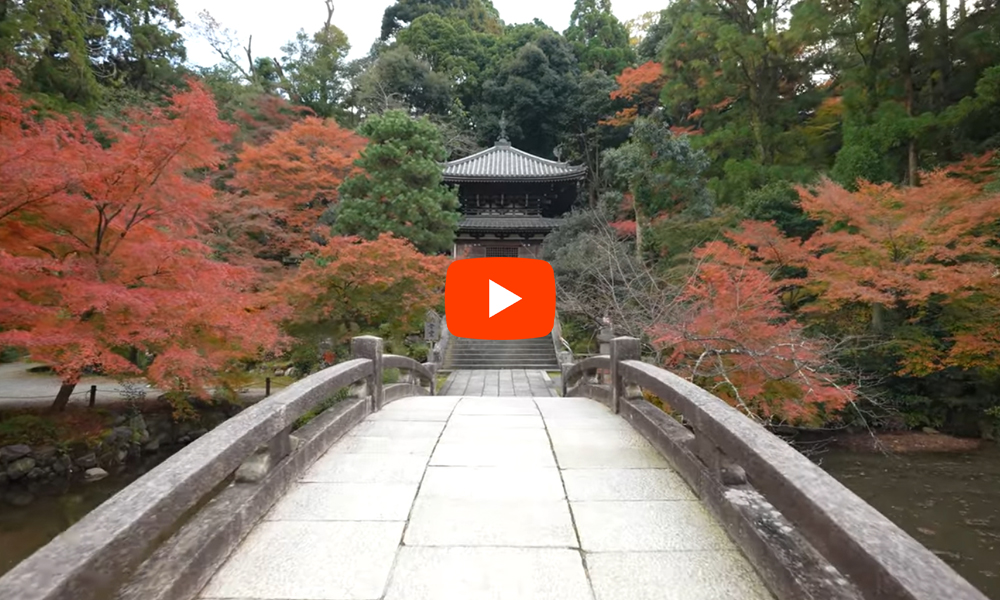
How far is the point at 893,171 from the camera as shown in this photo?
12.0 metres

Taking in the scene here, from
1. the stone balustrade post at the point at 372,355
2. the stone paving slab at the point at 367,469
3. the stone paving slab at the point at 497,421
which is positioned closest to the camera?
the stone paving slab at the point at 367,469

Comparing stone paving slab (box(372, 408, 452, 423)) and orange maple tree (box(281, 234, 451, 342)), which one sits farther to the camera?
orange maple tree (box(281, 234, 451, 342))

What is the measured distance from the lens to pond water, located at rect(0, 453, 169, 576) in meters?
6.11

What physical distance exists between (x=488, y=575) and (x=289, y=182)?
15.6 meters

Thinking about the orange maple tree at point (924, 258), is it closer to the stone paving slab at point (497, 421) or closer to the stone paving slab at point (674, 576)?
the stone paving slab at point (497, 421)

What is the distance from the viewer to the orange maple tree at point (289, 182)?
14.7m

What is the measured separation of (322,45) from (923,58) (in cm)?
2790

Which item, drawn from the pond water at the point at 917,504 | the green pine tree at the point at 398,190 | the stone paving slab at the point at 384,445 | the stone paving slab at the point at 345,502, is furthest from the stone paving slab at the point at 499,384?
the stone paving slab at the point at 345,502

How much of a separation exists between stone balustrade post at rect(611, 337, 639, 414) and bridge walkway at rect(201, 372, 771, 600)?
3.51ft

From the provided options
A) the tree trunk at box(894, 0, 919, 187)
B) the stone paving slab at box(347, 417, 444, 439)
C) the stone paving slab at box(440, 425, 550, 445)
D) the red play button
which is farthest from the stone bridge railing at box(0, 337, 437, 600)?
the tree trunk at box(894, 0, 919, 187)

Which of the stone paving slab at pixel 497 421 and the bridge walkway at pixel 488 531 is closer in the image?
the bridge walkway at pixel 488 531

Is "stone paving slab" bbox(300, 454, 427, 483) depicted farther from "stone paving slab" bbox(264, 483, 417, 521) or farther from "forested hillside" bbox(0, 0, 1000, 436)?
"forested hillside" bbox(0, 0, 1000, 436)

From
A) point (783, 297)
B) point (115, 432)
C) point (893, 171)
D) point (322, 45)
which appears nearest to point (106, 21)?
point (322, 45)

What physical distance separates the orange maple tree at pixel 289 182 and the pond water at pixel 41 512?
7658 millimetres
